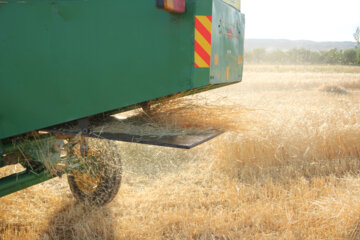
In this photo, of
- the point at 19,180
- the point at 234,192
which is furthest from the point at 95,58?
the point at 234,192

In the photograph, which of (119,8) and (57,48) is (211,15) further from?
(57,48)

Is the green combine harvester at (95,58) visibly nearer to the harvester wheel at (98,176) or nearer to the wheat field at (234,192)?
the harvester wheel at (98,176)

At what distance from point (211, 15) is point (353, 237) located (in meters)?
2.12

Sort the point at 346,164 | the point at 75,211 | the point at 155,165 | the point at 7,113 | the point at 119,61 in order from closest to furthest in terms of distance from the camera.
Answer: the point at 7,113, the point at 119,61, the point at 75,211, the point at 346,164, the point at 155,165

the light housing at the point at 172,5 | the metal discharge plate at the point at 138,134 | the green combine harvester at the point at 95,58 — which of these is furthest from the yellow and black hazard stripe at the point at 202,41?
the metal discharge plate at the point at 138,134

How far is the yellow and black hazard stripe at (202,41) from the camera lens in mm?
2271

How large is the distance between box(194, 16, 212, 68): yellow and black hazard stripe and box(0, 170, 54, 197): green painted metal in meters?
1.63

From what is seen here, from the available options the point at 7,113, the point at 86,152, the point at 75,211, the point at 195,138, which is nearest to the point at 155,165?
the point at 75,211

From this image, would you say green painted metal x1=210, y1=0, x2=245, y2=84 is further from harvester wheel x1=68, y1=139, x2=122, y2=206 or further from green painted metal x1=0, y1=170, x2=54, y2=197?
green painted metal x1=0, y1=170, x2=54, y2=197

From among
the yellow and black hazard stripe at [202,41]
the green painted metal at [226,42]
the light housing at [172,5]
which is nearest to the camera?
the light housing at [172,5]

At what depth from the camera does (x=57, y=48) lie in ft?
7.20

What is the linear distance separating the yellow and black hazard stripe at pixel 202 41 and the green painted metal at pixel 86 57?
4 cm

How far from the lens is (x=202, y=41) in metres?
2.31

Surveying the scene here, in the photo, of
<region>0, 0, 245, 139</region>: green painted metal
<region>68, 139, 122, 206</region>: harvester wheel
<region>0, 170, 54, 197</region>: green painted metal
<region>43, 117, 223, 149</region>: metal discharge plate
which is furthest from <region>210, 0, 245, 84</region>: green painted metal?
<region>0, 170, 54, 197</region>: green painted metal
